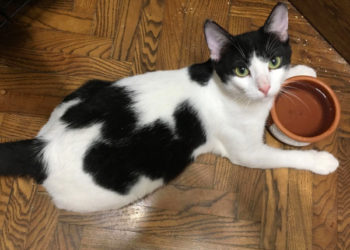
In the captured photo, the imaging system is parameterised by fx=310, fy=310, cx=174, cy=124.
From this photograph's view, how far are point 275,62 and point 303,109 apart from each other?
0.47 m

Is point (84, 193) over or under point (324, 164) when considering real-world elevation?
over

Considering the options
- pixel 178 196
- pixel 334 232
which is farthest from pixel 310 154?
pixel 178 196

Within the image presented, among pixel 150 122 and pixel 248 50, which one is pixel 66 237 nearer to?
pixel 150 122

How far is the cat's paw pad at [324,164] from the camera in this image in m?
1.20

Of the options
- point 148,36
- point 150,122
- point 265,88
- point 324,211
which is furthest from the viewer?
point 148,36

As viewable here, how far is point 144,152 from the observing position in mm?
953

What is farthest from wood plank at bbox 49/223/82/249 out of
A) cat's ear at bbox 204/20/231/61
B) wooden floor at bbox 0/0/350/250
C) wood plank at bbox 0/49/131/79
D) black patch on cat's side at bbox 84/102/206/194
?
cat's ear at bbox 204/20/231/61

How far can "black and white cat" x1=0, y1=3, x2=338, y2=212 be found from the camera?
2.90 feet

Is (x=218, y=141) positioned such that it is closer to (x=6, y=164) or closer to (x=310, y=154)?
(x=310, y=154)

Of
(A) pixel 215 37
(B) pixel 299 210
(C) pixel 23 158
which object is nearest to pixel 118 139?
(C) pixel 23 158

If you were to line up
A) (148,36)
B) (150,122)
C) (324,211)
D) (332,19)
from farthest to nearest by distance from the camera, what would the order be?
(148,36)
(332,19)
(324,211)
(150,122)

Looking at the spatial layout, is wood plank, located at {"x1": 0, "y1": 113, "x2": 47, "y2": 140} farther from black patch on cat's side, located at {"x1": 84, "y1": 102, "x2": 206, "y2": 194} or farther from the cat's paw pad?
the cat's paw pad

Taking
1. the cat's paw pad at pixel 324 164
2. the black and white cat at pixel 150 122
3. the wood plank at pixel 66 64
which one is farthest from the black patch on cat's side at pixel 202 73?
the cat's paw pad at pixel 324 164

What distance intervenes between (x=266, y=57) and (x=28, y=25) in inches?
44.6
